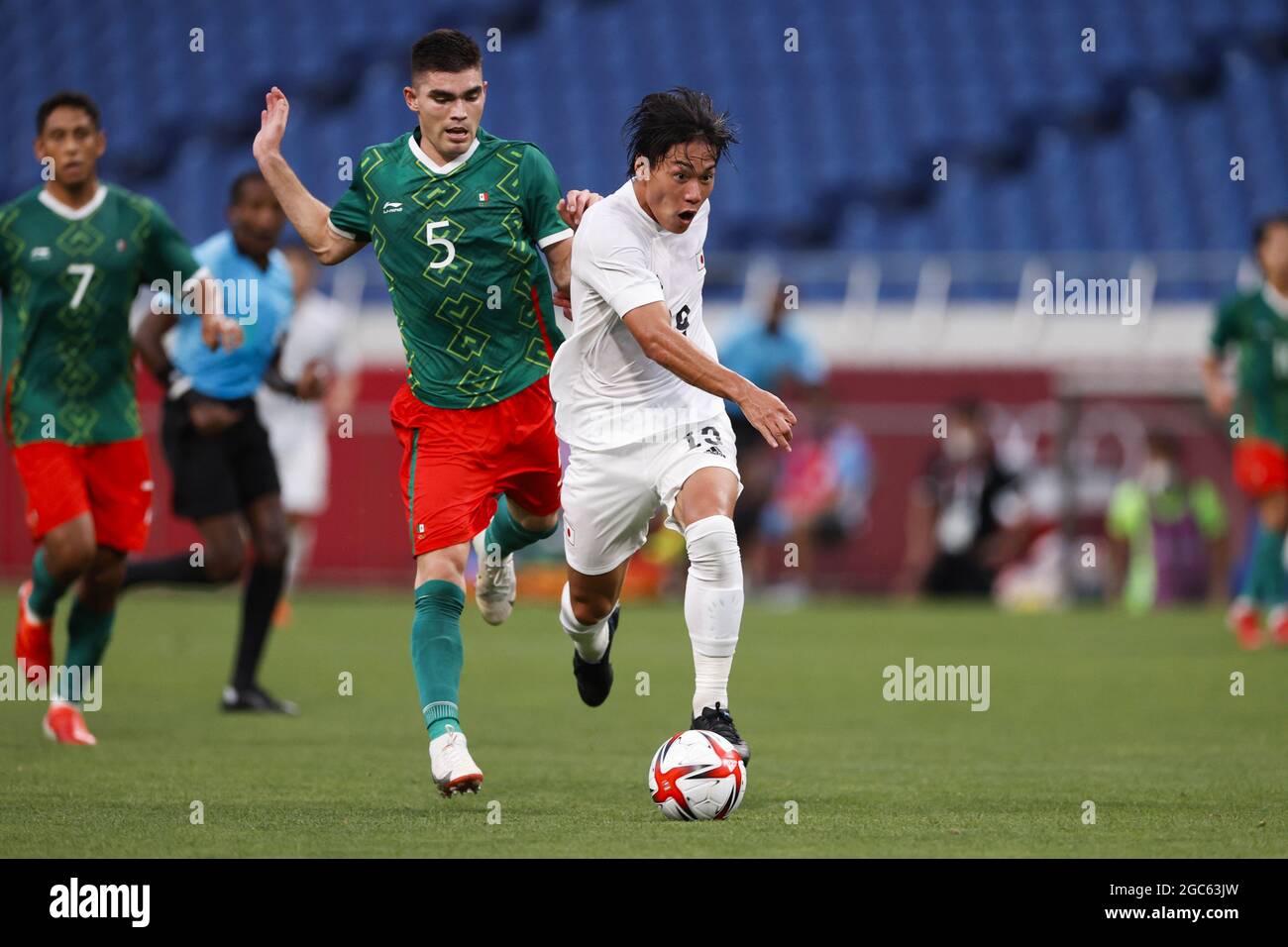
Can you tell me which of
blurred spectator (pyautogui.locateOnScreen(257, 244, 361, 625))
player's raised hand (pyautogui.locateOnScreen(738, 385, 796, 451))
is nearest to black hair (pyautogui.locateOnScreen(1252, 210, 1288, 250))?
blurred spectator (pyautogui.locateOnScreen(257, 244, 361, 625))

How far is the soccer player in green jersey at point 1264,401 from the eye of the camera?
1304cm

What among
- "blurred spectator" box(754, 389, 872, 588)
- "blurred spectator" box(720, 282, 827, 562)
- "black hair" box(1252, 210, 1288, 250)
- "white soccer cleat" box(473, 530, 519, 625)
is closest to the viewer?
"white soccer cleat" box(473, 530, 519, 625)

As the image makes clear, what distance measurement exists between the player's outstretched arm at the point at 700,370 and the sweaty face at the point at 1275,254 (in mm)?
7886

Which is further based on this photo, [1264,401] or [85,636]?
[1264,401]

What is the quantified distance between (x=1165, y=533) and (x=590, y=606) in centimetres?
1266

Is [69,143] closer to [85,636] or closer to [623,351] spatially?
[85,636]

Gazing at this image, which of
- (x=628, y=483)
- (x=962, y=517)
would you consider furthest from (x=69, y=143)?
(x=962, y=517)

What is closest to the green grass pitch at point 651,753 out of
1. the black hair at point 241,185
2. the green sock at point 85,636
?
the green sock at point 85,636

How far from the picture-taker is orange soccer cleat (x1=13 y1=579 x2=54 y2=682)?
338 inches

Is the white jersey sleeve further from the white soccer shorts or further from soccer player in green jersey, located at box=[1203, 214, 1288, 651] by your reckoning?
soccer player in green jersey, located at box=[1203, 214, 1288, 651]

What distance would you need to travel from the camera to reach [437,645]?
6.50 m

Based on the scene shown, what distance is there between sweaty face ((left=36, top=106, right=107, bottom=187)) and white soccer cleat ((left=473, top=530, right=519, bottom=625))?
2.34 metres

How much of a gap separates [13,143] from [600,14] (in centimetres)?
749
